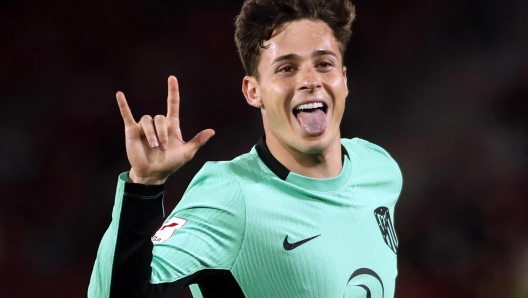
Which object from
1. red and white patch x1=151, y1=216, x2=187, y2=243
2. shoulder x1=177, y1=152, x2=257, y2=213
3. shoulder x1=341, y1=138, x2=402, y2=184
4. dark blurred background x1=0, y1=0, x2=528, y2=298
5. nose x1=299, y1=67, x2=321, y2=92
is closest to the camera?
red and white patch x1=151, y1=216, x2=187, y2=243

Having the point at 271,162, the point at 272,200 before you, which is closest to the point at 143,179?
the point at 272,200

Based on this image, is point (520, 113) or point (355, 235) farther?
point (520, 113)

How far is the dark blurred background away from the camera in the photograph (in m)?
5.04

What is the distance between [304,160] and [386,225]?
1.38ft

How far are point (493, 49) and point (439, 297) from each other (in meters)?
2.14

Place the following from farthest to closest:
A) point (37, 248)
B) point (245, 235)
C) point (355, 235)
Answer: point (37, 248)
point (355, 235)
point (245, 235)

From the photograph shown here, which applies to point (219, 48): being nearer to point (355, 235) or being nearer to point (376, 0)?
point (376, 0)

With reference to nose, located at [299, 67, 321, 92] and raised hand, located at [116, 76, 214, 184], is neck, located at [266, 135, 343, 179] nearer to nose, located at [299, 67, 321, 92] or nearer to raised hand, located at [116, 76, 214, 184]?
nose, located at [299, 67, 321, 92]

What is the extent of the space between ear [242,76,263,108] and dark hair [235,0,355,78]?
0.03 metres

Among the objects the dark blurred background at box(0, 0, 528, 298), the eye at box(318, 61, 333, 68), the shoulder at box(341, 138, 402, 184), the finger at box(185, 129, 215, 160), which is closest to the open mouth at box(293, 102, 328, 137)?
the eye at box(318, 61, 333, 68)

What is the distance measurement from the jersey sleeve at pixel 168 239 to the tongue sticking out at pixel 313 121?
32cm

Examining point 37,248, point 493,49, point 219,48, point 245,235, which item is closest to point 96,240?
point 37,248

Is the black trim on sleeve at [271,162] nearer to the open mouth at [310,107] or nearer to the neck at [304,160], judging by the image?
the neck at [304,160]

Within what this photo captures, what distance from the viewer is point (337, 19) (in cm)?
244
